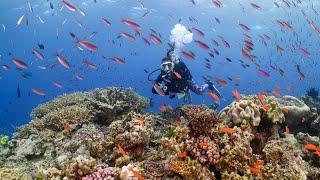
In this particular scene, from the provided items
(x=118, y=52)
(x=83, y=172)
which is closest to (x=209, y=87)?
(x=83, y=172)

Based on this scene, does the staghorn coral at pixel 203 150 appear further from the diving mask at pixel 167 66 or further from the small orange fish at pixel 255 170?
the diving mask at pixel 167 66

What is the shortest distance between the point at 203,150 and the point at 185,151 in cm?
32

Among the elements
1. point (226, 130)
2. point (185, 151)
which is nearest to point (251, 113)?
point (226, 130)

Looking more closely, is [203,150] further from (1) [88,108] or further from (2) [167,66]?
(1) [88,108]

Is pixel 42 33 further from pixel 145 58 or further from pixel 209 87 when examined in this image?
pixel 209 87

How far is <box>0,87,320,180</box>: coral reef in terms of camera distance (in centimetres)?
607

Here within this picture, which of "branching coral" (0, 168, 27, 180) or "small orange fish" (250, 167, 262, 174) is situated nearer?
"small orange fish" (250, 167, 262, 174)

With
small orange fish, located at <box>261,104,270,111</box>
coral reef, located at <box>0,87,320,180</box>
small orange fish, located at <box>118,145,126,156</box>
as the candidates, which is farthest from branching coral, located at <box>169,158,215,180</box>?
small orange fish, located at <box>261,104,270,111</box>

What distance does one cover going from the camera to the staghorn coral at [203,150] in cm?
616

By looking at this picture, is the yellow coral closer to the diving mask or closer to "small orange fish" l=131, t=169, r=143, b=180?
"small orange fish" l=131, t=169, r=143, b=180

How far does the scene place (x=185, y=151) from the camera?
20.5 ft

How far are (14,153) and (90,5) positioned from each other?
45.9 m

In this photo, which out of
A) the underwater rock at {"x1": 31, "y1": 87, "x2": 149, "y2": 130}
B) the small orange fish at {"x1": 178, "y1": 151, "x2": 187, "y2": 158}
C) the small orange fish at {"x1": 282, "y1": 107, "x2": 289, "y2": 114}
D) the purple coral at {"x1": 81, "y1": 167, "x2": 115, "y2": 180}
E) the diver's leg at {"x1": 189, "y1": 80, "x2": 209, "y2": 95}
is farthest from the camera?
the diver's leg at {"x1": 189, "y1": 80, "x2": 209, "y2": 95}

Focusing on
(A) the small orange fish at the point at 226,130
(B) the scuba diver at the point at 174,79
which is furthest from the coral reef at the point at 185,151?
(B) the scuba diver at the point at 174,79
